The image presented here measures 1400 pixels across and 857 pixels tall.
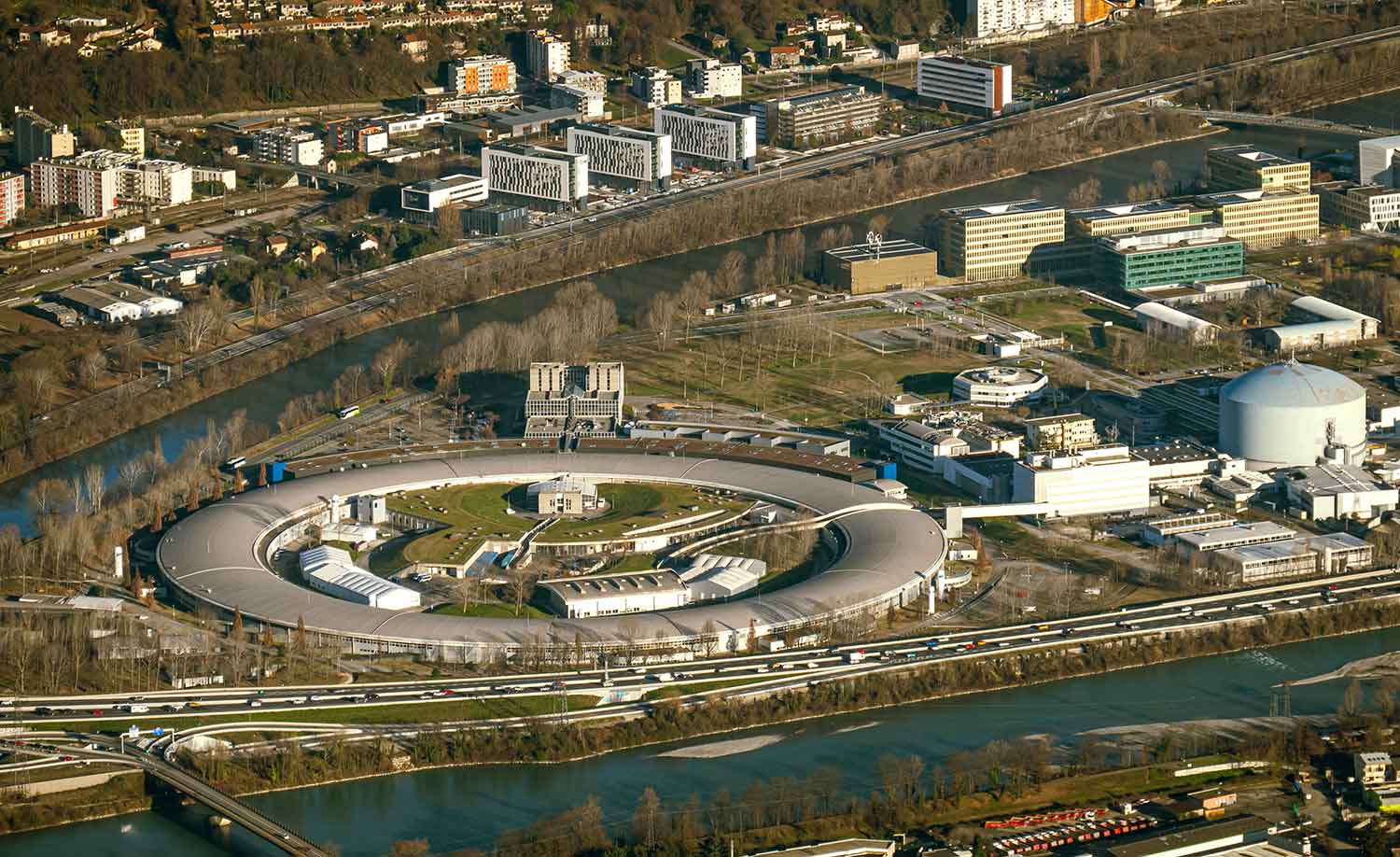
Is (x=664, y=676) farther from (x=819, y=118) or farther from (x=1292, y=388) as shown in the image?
(x=819, y=118)

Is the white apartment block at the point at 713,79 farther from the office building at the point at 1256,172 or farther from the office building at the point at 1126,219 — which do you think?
the office building at the point at 1126,219

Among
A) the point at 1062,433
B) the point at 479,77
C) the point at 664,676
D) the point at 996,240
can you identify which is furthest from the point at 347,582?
the point at 479,77

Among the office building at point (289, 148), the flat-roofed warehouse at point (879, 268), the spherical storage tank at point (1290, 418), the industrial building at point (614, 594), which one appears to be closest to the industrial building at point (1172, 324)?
the flat-roofed warehouse at point (879, 268)

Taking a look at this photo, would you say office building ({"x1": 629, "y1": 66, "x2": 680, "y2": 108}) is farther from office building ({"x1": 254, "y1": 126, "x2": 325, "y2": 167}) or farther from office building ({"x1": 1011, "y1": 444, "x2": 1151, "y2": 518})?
office building ({"x1": 1011, "y1": 444, "x2": 1151, "y2": 518})

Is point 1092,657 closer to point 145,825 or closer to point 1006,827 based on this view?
point 1006,827

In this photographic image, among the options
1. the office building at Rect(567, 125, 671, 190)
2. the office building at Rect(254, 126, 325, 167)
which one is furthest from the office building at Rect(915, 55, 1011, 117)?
the office building at Rect(254, 126, 325, 167)

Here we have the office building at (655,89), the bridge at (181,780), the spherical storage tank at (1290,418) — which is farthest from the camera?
the office building at (655,89)

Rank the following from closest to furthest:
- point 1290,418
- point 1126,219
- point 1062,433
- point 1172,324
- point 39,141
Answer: point 1290,418
point 1062,433
point 1172,324
point 1126,219
point 39,141
